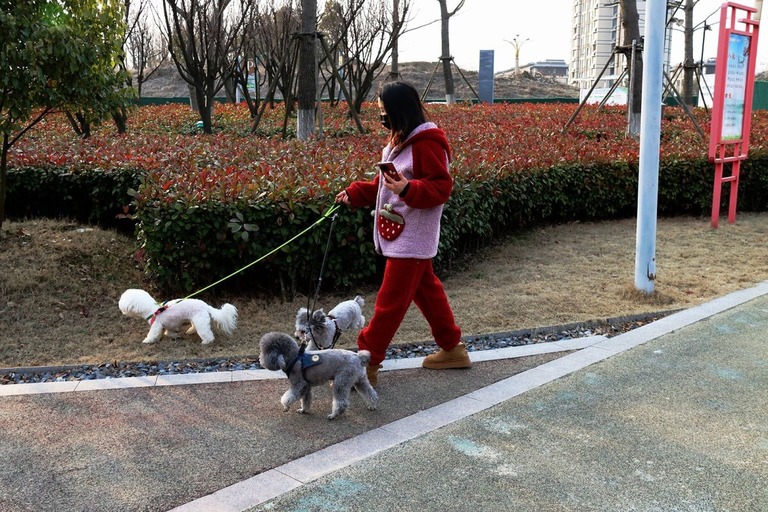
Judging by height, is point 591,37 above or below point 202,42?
above

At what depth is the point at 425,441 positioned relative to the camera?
10.2 ft

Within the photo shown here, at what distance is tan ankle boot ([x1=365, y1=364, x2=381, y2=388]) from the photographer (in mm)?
3668

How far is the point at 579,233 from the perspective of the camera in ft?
26.5

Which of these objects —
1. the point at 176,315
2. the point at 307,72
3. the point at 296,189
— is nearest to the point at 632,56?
the point at 307,72

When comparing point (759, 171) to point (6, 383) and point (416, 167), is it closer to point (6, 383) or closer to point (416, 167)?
point (416, 167)

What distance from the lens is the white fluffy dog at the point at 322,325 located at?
386cm

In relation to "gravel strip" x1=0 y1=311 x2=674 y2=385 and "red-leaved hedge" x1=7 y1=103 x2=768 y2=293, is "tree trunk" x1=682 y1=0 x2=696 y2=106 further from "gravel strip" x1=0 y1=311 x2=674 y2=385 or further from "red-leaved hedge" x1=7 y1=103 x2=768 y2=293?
"gravel strip" x1=0 y1=311 x2=674 y2=385

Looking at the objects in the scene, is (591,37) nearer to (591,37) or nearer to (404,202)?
(591,37)

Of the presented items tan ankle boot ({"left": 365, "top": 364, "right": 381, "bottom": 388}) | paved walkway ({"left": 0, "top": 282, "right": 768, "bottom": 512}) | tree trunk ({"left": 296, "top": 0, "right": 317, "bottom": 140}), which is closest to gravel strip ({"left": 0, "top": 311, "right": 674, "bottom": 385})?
paved walkway ({"left": 0, "top": 282, "right": 768, "bottom": 512})

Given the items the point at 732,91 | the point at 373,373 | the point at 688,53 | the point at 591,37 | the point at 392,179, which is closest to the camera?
the point at 392,179

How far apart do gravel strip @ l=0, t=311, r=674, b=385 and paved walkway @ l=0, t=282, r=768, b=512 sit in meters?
0.21

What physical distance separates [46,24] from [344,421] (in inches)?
159

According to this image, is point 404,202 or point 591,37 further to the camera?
point 591,37

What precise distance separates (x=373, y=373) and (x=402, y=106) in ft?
4.52
